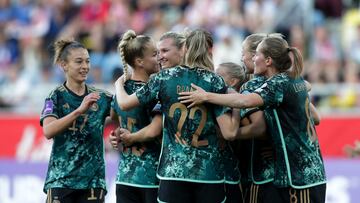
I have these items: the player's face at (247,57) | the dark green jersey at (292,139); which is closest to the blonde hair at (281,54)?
the dark green jersey at (292,139)

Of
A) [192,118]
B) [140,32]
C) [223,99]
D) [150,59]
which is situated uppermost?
[140,32]

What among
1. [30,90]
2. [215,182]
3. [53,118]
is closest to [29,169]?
[30,90]

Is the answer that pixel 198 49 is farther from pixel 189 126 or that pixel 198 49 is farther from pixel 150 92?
pixel 189 126

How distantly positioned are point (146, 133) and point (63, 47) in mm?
1290

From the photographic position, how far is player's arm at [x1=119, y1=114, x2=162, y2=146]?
823 cm

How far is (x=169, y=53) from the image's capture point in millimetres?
8164

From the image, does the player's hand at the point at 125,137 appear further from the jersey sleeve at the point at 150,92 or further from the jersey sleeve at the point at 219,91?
the jersey sleeve at the point at 219,91

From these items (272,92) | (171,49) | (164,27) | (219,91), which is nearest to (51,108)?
(171,49)

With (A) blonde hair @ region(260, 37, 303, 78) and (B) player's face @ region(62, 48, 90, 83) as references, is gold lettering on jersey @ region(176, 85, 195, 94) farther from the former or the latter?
(B) player's face @ region(62, 48, 90, 83)

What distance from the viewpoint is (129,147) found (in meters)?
8.51

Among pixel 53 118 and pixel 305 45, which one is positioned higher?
pixel 305 45

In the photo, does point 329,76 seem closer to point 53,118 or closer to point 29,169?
point 29,169

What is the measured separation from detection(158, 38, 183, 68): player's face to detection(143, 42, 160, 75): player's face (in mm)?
387

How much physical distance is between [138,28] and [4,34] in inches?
111
